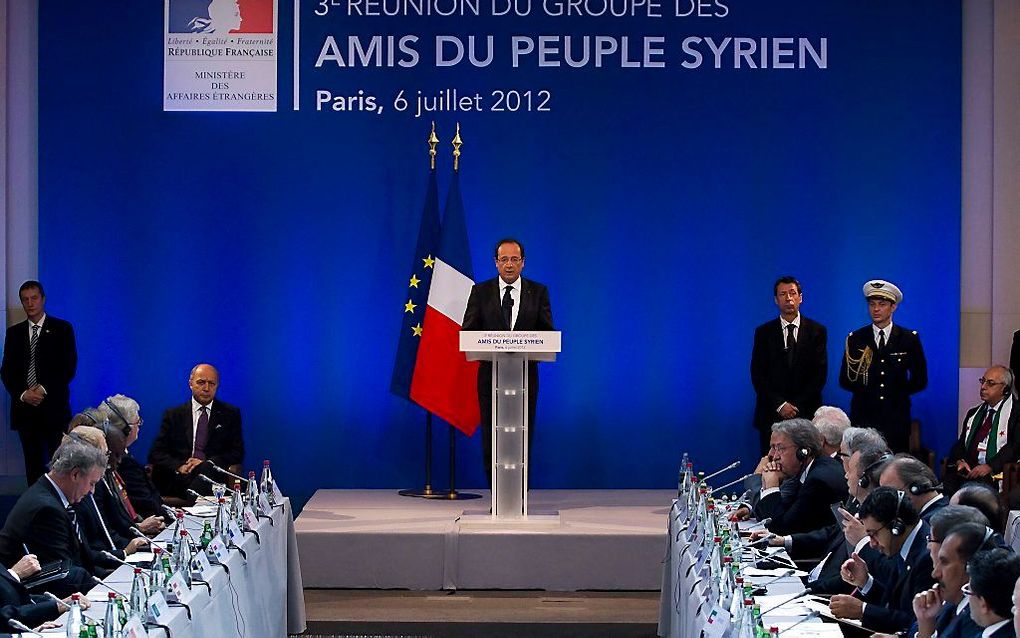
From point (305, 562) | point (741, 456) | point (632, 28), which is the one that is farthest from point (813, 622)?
point (632, 28)

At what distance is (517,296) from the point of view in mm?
8609

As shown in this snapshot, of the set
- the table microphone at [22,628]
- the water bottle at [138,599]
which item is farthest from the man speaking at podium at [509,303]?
the table microphone at [22,628]

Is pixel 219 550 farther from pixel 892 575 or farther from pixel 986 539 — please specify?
pixel 986 539

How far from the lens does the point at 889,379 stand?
29.0 ft

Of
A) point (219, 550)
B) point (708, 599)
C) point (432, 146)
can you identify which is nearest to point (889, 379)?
point (432, 146)

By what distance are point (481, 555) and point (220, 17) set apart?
4.11 meters

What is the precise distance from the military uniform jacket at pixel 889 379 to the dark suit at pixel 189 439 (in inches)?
141

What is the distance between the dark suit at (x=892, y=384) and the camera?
8828 mm

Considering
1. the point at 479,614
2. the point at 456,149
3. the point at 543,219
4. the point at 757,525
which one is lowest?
the point at 479,614

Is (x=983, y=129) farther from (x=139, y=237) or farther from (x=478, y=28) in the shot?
(x=139, y=237)

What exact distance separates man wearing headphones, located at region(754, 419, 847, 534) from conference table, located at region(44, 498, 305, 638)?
212 cm

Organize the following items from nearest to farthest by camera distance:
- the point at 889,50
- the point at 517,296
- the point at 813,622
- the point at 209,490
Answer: the point at 813,622, the point at 209,490, the point at 517,296, the point at 889,50

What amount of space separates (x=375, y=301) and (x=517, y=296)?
157 cm

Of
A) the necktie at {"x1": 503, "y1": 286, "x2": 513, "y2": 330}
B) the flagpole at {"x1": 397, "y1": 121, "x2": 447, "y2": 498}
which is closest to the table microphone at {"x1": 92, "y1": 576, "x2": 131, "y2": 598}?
the necktie at {"x1": 503, "y1": 286, "x2": 513, "y2": 330}
